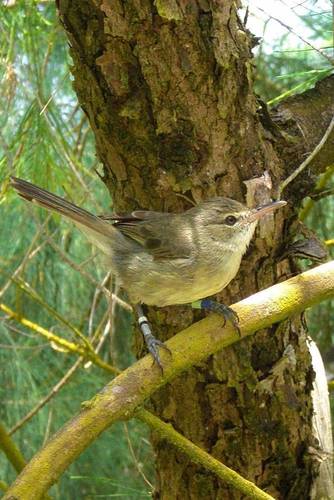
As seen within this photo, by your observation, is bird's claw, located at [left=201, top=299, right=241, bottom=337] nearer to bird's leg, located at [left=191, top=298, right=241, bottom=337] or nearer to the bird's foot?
bird's leg, located at [left=191, top=298, right=241, bottom=337]

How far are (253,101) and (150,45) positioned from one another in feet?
1.28

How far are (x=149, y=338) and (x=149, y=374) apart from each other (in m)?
0.37

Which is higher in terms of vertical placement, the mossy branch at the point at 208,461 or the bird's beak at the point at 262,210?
the bird's beak at the point at 262,210

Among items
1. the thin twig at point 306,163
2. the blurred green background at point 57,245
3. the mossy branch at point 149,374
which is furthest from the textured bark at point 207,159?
the blurred green background at point 57,245

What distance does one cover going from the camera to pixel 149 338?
2.21 m

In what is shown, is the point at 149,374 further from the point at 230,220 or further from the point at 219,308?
the point at 230,220

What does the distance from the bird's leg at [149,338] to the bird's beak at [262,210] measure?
472 mm

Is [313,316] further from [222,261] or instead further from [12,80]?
[12,80]

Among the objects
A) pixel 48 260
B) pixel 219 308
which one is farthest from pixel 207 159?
pixel 48 260

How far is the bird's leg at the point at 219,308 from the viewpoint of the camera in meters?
1.96

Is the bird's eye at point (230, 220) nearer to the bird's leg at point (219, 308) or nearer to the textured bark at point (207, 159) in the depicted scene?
the textured bark at point (207, 159)

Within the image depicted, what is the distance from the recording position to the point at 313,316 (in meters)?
3.68

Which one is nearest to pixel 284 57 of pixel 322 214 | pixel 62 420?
pixel 322 214

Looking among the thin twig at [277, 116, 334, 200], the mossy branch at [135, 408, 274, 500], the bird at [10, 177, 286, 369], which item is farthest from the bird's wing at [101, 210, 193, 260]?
the mossy branch at [135, 408, 274, 500]
